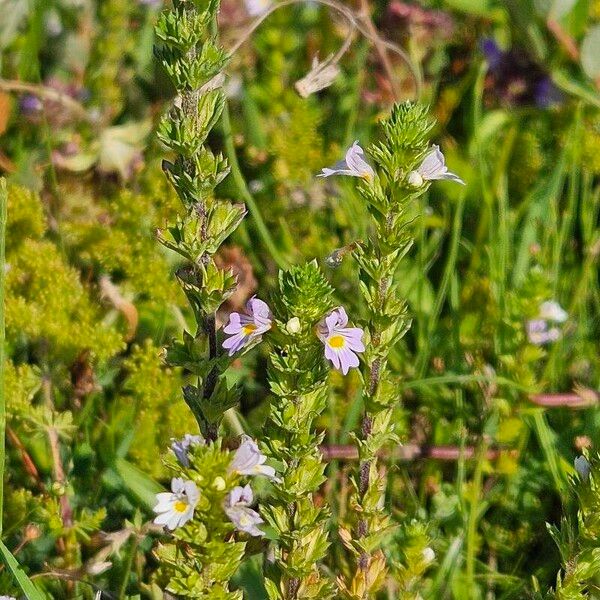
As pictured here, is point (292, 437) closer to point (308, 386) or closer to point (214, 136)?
point (308, 386)

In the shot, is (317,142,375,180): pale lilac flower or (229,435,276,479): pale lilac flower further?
(317,142,375,180): pale lilac flower

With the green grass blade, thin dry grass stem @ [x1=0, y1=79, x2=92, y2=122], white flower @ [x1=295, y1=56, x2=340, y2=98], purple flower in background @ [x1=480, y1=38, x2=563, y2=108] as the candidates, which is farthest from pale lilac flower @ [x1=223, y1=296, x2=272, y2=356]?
purple flower in background @ [x1=480, y1=38, x2=563, y2=108]

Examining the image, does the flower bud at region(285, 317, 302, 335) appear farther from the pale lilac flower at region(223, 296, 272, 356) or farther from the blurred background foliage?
the blurred background foliage

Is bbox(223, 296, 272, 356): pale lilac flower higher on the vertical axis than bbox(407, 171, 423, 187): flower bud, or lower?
lower

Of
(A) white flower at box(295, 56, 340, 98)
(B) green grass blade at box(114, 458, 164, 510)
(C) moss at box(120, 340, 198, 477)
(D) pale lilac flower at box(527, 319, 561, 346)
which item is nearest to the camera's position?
(B) green grass blade at box(114, 458, 164, 510)

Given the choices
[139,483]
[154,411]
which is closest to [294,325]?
[139,483]

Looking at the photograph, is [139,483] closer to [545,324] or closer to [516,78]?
[545,324]

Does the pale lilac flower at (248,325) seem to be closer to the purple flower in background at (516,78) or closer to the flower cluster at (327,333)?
the flower cluster at (327,333)
